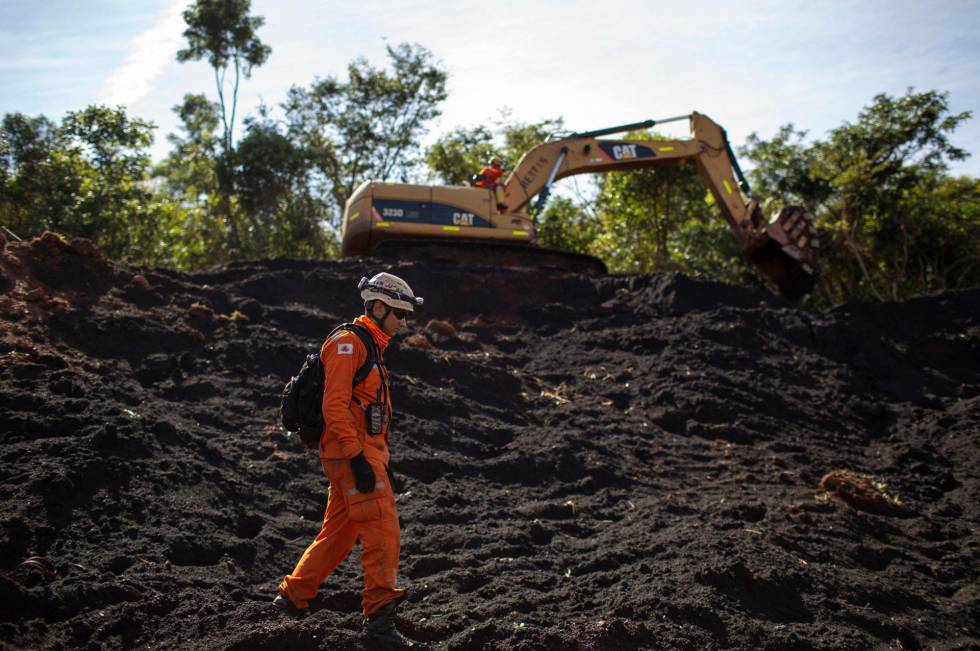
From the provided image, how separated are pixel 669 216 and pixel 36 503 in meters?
16.8

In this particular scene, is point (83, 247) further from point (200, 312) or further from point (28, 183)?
point (28, 183)

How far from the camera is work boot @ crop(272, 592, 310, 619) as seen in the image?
5.41 m

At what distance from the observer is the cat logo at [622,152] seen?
15844 millimetres

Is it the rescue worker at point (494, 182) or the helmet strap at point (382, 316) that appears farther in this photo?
the rescue worker at point (494, 182)

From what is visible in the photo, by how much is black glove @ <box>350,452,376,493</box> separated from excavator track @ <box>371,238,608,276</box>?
940 centimetres

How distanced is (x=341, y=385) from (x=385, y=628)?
1.30 meters

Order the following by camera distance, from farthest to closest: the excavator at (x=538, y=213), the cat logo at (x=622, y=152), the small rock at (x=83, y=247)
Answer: the cat logo at (x=622, y=152)
the excavator at (x=538, y=213)
the small rock at (x=83, y=247)

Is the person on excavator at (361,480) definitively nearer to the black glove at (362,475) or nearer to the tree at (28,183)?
the black glove at (362,475)

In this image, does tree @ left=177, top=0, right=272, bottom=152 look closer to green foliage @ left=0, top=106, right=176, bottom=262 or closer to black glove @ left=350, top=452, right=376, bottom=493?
green foliage @ left=0, top=106, right=176, bottom=262

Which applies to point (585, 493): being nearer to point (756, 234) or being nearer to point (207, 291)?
point (207, 291)

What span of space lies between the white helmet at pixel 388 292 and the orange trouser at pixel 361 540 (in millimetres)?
938

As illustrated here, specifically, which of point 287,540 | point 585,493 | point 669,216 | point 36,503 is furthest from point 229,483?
point 669,216

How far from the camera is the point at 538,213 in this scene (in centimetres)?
1532

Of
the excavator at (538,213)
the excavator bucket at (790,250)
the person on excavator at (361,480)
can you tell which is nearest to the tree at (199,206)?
the excavator at (538,213)
